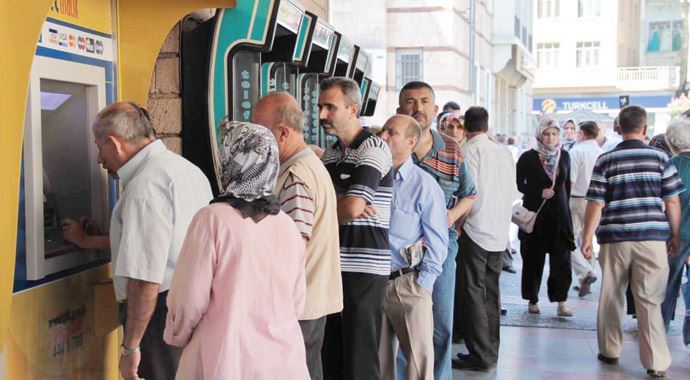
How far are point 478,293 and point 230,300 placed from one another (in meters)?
3.62

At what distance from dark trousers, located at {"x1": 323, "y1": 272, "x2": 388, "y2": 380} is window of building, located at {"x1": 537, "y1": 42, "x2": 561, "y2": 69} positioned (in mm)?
48224

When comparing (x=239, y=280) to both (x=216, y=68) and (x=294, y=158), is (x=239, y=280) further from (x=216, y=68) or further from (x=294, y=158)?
(x=216, y=68)

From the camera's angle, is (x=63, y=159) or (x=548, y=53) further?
(x=548, y=53)

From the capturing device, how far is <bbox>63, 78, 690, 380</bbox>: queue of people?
2.71 m

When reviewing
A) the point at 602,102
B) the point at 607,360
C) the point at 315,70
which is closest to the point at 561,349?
the point at 607,360

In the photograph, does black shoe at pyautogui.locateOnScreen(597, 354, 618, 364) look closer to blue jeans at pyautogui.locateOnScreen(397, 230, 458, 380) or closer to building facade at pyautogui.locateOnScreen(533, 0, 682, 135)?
blue jeans at pyautogui.locateOnScreen(397, 230, 458, 380)

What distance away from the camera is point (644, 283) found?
5965 mm

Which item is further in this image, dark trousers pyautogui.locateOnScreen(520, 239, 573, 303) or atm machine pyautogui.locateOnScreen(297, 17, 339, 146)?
dark trousers pyautogui.locateOnScreen(520, 239, 573, 303)

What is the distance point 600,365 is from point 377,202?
305 cm

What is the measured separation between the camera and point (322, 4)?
8.40 metres

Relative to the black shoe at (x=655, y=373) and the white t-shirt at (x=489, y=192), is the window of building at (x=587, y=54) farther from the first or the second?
the black shoe at (x=655, y=373)

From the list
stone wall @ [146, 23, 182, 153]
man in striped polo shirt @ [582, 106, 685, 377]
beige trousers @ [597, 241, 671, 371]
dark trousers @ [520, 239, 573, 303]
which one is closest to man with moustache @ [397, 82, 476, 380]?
man in striped polo shirt @ [582, 106, 685, 377]

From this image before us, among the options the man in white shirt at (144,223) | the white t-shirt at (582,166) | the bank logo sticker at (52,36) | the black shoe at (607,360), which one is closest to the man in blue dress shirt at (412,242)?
the man in white shirt at (144,223)

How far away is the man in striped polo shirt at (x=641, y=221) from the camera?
5957 millimetres
